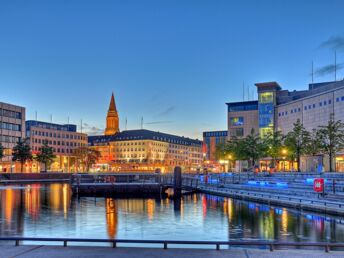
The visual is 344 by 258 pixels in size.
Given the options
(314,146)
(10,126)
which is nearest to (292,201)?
(314,146)

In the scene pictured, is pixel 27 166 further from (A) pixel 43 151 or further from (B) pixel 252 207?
(B) pixel 252 207

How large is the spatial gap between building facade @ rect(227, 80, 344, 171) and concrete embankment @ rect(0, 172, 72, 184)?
73.3 m

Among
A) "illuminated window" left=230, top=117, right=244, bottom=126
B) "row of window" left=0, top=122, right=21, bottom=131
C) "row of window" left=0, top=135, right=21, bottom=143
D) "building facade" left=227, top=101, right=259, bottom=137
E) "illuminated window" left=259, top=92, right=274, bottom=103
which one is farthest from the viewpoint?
"illuminated window" left=230, top=117, right=244, bottom=126

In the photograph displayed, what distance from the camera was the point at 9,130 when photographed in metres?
167

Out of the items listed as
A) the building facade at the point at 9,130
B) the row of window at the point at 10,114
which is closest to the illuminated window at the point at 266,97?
the building facade at the point at 9,130

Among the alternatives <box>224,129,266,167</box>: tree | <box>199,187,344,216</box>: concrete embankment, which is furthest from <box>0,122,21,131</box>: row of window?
<box>199,187,344,216</box>: concrete embankment

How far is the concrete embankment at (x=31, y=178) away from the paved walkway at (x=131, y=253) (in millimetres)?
127044

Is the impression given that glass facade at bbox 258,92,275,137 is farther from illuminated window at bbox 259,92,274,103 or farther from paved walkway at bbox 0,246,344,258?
paved walkway at bbox 0,246,344,258

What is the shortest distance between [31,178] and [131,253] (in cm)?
14430

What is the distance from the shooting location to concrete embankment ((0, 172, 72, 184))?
145m

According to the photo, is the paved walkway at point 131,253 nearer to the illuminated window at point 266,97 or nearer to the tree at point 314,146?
the tree at point 314,146

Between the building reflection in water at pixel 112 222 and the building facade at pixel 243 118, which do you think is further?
the building facade at pixel 243 118

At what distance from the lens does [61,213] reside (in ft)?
177

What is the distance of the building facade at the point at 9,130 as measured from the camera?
163500 mm
